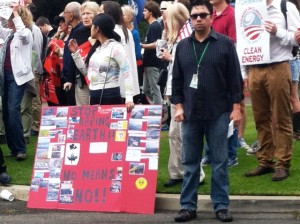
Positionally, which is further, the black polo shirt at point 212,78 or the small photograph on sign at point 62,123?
the small photograph on sign at point 62,123

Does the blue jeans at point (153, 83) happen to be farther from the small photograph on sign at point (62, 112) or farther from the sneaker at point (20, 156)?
the small photograph on sign at point (62, 112)

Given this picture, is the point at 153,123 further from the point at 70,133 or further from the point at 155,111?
the point at 70,133

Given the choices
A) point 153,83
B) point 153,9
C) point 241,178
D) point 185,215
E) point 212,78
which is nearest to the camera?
point 212,78

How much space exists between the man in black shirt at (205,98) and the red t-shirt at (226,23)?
5.72 feet

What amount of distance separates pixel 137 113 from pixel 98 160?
64 cm

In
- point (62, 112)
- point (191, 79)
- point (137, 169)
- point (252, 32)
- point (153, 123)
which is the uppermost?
point (252, 32)

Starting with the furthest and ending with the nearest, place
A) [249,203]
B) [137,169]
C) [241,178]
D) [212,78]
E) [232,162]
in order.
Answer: [232,162], [241,178], [137,169], [249,203], [212,78]

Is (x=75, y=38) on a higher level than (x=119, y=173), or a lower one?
higher

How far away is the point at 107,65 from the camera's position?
9.44m

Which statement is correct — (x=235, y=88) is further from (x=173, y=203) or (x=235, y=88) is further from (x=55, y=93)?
(x=55, y=93)

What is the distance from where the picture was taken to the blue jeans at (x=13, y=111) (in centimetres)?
1131

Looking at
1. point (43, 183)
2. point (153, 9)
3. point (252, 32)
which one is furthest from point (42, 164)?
point (153, 9)

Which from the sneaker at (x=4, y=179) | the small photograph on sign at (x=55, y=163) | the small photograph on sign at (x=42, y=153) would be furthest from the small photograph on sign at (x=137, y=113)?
the sneaker at (x=4, y=179)

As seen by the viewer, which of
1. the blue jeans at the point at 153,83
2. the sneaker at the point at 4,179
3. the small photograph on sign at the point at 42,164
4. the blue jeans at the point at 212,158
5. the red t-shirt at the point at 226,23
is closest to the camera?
the blue jeans at the point at 212,158
